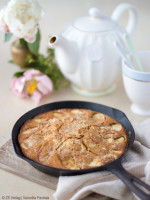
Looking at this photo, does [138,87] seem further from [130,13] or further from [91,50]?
[130,13]

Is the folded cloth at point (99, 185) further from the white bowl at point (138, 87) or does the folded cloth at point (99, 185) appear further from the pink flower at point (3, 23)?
the pink flower at point (3, 23)

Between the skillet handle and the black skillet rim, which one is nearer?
the skillet handle

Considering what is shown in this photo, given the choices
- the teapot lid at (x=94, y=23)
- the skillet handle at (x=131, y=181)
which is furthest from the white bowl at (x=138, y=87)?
the skillet handle at (x=131, y=181)

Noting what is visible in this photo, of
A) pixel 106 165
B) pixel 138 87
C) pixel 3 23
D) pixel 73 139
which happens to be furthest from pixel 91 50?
pixel 106 165

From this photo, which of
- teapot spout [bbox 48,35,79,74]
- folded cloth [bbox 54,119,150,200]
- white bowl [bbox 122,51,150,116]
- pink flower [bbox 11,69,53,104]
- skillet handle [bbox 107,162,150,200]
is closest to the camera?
skillet handle [bbox 107,162,150,200]

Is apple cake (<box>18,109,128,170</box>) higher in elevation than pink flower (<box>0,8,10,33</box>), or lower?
lower

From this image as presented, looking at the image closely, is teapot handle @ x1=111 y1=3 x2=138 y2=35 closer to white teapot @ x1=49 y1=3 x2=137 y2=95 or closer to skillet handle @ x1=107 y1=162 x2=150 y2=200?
white teapot @ x1=49 y1=3 x2=137 y2=95

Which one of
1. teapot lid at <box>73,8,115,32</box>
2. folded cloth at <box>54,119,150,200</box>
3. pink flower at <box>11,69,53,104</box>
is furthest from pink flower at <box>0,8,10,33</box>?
folded cloth at <box>54,119,150,200</box>
